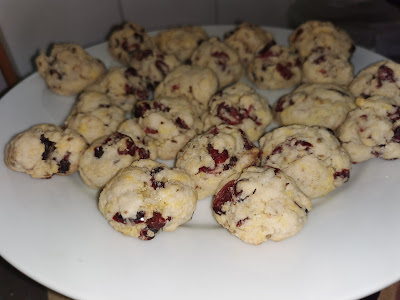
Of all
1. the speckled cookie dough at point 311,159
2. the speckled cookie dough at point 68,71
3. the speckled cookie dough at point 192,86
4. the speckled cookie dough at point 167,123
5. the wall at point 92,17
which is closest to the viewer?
the speckled cookie dough at point 311,159

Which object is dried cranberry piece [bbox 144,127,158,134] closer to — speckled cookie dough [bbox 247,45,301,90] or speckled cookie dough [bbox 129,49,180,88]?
speckled cookie dough [bbox 129,49,180,88]

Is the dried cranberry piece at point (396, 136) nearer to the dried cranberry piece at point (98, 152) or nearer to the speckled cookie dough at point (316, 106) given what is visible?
the speckled cookie dough at point (316, 106)

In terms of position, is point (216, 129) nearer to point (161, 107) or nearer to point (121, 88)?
point (161, 107)

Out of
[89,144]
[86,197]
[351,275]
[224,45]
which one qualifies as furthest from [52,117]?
[351,275]

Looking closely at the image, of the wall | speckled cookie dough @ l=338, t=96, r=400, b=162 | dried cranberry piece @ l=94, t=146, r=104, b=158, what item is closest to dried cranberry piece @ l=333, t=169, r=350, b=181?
speckled cookie dough @ l=338, t=96, r=400, b=162

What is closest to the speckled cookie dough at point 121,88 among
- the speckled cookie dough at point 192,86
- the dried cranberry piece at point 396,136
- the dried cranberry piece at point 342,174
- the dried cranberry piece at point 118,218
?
the speckled cookie dough at point 192,86

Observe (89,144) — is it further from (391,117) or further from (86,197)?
(391,117)
